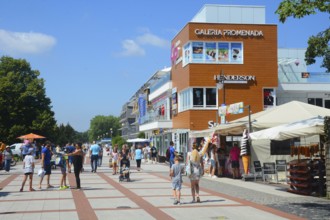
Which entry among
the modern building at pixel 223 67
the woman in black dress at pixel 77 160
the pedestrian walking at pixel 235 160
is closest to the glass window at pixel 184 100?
the modern building at pixel 223 67

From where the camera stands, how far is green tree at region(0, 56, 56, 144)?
6072 centimetres

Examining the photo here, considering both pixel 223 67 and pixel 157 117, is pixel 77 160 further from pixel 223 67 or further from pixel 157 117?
pixel 157 117

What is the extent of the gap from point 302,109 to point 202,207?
10.6 m

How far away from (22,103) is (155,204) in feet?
171

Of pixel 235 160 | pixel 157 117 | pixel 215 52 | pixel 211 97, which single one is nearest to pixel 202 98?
pixel 211 97

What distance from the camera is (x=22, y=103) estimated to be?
62.4 metres

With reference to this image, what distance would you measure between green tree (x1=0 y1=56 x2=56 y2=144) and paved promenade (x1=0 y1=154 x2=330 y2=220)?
145ft

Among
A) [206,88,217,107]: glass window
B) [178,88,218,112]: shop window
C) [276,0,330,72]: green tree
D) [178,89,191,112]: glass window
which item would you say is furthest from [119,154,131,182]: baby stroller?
[206,88,217,107]: glass window

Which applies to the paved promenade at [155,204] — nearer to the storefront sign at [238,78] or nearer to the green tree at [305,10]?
the green tree at [305,10]

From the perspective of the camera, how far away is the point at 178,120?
4544 cm

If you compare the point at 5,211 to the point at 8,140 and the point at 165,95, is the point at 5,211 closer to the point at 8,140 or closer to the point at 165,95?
the point at 165,95

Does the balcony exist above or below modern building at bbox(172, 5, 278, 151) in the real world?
below

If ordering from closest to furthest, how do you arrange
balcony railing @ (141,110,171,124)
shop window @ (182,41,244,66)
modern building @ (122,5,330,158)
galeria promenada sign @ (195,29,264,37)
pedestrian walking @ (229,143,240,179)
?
pedestrian walking @ (229,143,240,179) → modern building @ (122,5,330,158) → galeria promenada sign @ (195,29,264,37) → shop window @ (182,41,244,66) → balcony railing @ (141,110,171,124)

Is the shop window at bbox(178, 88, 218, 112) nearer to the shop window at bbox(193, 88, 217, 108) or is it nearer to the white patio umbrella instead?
the shop window at bbox(193, 88, 217, 108)
